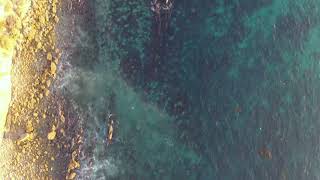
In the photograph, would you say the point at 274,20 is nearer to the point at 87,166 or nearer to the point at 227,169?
the point at 227,169

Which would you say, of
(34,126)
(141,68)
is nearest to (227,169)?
(141,68)

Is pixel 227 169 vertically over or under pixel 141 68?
under

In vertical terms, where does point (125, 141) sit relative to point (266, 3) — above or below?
below

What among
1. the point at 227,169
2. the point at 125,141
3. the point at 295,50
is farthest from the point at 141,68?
the point at 295,50

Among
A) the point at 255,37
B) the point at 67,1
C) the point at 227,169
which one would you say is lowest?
the point at 227,169

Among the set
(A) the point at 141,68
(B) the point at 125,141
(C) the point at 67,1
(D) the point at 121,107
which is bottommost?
(B) the point at 125,141

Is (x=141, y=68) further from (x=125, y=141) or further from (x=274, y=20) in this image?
(x=274, y=20)
